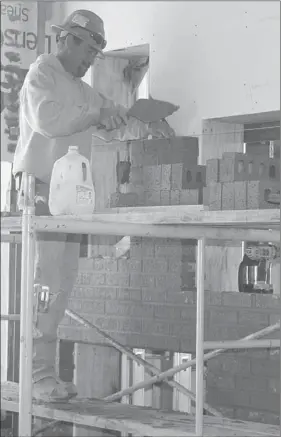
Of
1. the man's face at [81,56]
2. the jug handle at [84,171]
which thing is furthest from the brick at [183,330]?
the man's face at [81,56]

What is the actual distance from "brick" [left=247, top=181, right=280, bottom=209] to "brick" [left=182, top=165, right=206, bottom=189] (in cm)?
22

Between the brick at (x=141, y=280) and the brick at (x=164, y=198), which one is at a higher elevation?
the brick at (x=164, y=198)

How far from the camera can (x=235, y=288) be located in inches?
136

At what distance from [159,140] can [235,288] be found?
701mm

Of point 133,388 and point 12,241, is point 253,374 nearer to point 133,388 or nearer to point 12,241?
point 133,388

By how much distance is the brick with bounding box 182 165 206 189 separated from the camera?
290 cm

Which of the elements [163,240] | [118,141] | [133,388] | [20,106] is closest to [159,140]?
[118,141]

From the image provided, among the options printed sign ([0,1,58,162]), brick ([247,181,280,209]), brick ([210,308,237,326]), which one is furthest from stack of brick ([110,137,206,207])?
brick ([210,308,237,326])

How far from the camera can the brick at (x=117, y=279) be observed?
145 inches

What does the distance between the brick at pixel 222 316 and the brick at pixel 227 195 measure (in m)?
0.85

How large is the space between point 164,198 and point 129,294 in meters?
0.79

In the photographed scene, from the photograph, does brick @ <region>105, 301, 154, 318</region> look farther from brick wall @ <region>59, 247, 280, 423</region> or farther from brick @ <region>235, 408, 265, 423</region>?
brick @ <region>235, 408, 265, 423</region>

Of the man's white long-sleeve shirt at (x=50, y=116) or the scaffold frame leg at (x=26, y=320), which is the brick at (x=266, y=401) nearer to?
the man's white long-sleeve shirt at (x=50, y=116)

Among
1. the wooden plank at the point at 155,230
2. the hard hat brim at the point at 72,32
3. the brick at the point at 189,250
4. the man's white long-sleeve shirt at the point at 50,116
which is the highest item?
the hard hat brim at the point at 72,32
